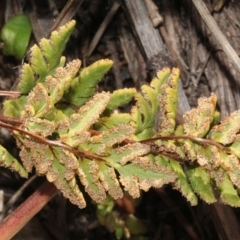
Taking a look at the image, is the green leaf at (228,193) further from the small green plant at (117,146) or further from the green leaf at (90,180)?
the green leaf at (90,180)

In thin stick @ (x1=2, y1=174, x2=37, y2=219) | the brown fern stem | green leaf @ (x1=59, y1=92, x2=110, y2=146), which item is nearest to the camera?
green leaf @ (x1=59, y1=92, x2=110, y2=146)

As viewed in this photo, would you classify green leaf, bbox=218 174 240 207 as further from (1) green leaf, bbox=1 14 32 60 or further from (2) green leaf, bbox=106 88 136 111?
(1) green leaf, bbox=1 14 32 60

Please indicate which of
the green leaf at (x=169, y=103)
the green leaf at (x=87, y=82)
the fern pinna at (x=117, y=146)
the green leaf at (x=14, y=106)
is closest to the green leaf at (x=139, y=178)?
the fern pinna at (x=117, y=146)

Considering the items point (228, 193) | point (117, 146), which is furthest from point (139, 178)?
point (228, 193)

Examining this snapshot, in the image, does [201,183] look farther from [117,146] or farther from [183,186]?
[117,146]

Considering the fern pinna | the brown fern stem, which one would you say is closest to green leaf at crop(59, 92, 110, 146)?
the fern pinna
